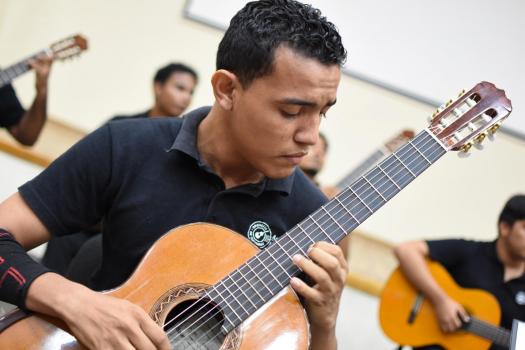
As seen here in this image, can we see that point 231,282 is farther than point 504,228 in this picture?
No

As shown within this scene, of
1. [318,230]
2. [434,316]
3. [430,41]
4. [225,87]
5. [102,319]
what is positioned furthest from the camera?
[430,41]

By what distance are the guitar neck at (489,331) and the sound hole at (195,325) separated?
200 cm

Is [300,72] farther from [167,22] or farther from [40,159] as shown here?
[167,22]

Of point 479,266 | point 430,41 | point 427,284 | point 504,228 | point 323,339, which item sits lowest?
point 427,284

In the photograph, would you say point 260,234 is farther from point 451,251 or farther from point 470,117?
point 451,251

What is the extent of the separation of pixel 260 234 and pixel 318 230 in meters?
0.19

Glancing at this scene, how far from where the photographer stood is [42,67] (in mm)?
2826

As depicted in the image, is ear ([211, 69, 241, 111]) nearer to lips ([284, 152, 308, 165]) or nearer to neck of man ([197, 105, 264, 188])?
neck of man ([197, 105, 264, 188])

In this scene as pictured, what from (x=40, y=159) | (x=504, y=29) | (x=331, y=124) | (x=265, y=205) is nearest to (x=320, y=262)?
(x=265, y=205)

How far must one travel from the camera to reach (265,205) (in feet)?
4.25

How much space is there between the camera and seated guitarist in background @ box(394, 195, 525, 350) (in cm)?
270

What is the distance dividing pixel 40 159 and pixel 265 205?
2.75m

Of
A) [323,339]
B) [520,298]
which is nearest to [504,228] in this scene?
[520,298]

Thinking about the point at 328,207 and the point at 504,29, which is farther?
the point at 504,29
